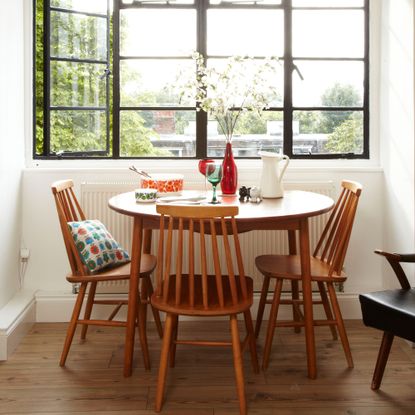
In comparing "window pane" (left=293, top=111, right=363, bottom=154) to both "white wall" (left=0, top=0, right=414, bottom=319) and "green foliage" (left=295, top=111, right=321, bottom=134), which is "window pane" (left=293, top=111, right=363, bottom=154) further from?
"white wall" (left=0, top=0, right=414, bottom=319)

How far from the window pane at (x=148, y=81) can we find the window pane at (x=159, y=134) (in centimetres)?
9

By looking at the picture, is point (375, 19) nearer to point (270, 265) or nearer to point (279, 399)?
point (270, 265)

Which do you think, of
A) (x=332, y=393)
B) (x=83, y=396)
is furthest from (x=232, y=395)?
(x=83, y=396)

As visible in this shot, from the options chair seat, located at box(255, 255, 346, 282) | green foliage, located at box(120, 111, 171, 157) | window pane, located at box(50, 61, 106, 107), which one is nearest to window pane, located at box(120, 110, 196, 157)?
green foliage, located at box(120, 111, 171, 157)

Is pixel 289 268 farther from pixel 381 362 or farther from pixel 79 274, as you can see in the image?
pixel 79 274

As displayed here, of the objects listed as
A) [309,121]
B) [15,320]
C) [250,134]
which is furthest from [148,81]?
[15,320]

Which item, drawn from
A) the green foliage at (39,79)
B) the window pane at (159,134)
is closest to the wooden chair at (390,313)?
the window pane at (159,134)

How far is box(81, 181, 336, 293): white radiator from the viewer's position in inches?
139

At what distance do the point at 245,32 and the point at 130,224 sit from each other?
1.47m

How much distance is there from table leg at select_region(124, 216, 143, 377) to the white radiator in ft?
2.74

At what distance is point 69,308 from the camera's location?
3.61 metres

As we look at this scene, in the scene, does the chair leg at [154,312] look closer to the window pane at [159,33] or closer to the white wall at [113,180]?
the white wall at [113,180]

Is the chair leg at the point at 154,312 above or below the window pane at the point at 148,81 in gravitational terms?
below

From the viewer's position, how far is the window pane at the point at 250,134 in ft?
12.7
